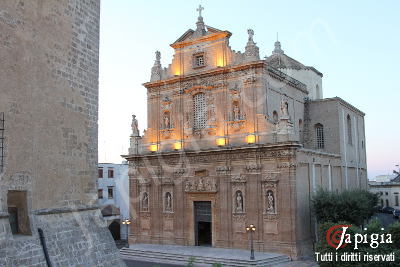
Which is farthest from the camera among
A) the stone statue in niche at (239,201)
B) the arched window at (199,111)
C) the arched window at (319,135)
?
the arched window at (319,135)

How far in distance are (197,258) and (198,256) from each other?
153mm

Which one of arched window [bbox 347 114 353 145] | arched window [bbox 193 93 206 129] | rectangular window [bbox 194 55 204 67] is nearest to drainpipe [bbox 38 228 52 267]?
arched window [bbox 193 93 206 129]

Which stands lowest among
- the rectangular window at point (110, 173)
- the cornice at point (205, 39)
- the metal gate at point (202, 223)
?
the metal gate at point (202, 223)

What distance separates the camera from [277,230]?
77.5 feet

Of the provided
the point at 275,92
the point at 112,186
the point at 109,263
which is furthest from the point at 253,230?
the point at 112,186

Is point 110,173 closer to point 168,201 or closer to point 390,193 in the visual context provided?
point 168,201

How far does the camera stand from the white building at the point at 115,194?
34531mm

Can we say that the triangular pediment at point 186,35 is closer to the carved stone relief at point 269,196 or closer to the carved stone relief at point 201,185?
the carved stone relief at point 201,185

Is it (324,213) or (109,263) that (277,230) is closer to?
(324,213)

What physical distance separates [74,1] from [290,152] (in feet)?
51.5

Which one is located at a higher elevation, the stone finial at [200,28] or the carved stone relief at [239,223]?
the stone finial at [200,28]

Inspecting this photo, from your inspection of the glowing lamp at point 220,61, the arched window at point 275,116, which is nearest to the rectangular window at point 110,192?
the glowing lamp at point 220,61

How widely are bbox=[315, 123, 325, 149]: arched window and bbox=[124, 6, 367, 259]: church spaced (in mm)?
69

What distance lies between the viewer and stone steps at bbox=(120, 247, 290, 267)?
2150 cm
